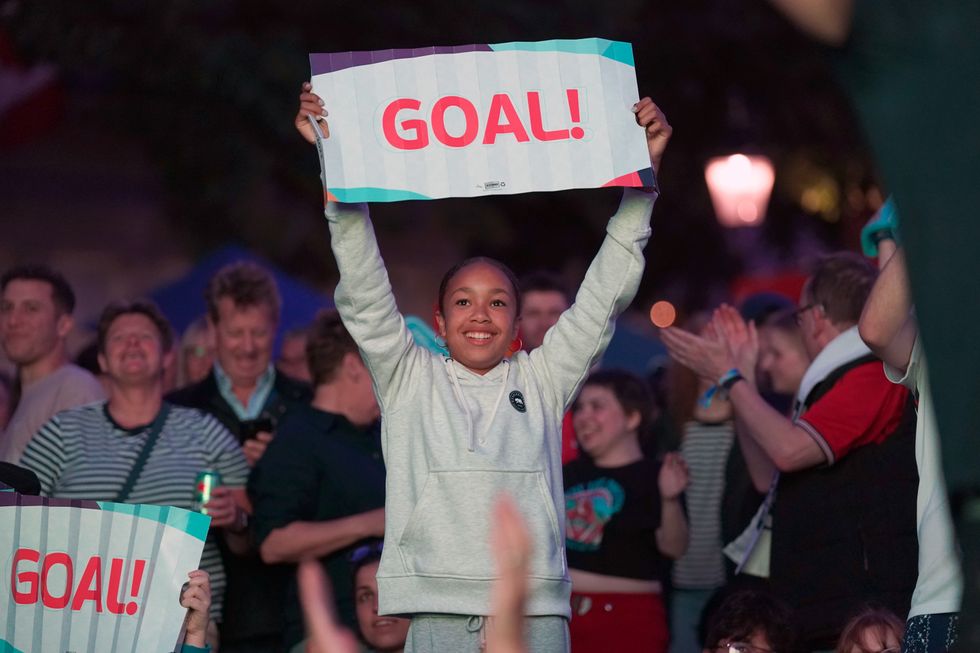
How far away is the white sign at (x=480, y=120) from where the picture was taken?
4137mm

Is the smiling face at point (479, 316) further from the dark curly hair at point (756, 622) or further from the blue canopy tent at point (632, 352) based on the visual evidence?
the blue canopy tent at point (632, 352)

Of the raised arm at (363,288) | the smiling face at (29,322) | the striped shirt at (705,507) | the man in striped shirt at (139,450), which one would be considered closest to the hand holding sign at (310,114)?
the raised arm at (363,288)

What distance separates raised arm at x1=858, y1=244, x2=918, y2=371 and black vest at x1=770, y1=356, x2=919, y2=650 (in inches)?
54.6

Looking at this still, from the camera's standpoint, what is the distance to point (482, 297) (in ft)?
14.3

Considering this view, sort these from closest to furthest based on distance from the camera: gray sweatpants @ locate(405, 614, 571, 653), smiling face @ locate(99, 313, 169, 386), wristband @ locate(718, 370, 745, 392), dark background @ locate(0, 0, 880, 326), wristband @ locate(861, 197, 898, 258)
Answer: gray sweatpants @ locate(405, 614, 571, 653) → wristband @ locate(861, 197, 898, 258) → wristband @ locate(718, 370, 745, 392) → smiling face @ locate(99, 313, 169, 386) → dark background @ locate(0, 0, 880, 326)

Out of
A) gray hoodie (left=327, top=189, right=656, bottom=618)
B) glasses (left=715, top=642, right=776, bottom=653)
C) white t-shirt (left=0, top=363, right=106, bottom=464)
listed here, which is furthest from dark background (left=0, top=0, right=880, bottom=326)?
gray hoodie (left=327, top=189, right=656, bottom=618)

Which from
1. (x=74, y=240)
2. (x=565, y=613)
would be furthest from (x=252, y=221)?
(x=565, y=613)

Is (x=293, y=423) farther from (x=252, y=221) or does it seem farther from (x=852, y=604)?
(x=252, y=221)

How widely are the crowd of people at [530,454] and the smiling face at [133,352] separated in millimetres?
11

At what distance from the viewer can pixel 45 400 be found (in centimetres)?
652

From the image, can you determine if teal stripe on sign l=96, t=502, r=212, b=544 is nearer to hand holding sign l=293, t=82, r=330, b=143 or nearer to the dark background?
hand holding sign l=293, t=82, r=330, b=143

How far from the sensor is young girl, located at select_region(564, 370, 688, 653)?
590 cm

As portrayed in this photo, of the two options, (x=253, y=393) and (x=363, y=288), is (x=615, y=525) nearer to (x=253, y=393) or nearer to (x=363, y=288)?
(x=253, y=393)

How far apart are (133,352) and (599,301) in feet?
7.85
